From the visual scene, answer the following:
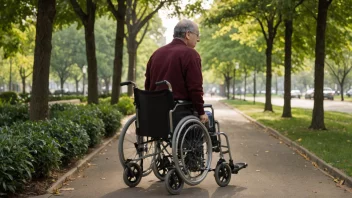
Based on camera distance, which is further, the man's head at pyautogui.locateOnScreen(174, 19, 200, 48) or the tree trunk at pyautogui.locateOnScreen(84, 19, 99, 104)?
the tree trunk at pyautogui.locateOnScreen(84, 19, 99, 104)

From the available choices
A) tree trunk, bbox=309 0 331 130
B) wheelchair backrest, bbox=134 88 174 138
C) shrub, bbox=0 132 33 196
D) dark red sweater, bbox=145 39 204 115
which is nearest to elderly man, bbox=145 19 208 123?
dark red sweater, bbox=145 39 204 115

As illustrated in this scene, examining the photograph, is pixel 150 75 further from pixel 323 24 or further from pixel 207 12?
pixel 207 12

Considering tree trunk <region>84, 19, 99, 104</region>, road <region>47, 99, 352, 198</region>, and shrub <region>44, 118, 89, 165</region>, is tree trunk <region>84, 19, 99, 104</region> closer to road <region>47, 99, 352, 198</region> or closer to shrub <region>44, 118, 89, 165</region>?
road <region>47, 99, 352, 198</region>

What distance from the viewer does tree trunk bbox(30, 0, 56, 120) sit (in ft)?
33.9

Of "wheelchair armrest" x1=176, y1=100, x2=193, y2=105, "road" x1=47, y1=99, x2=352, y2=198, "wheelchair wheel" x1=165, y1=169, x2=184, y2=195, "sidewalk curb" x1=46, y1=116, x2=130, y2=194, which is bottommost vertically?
"road" x1=47, y1=99, x2=352, y2=198

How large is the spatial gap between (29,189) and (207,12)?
62.0 feet

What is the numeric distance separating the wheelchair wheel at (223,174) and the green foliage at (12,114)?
7171mm

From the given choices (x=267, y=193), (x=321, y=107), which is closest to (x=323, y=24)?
(x=321, y=107)

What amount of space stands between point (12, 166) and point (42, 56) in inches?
212

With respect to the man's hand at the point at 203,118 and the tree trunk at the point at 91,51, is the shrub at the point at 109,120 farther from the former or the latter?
the man's hand at the point at 203,118

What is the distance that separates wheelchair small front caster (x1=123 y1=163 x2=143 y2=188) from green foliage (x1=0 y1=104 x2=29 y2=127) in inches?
257

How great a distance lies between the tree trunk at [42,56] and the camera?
10320mm

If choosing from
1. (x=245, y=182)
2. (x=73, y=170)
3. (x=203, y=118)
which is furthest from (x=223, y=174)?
(x=73, y=170)

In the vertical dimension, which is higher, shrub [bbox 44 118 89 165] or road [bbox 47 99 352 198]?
shrub [bbox 44 118 89 165]
